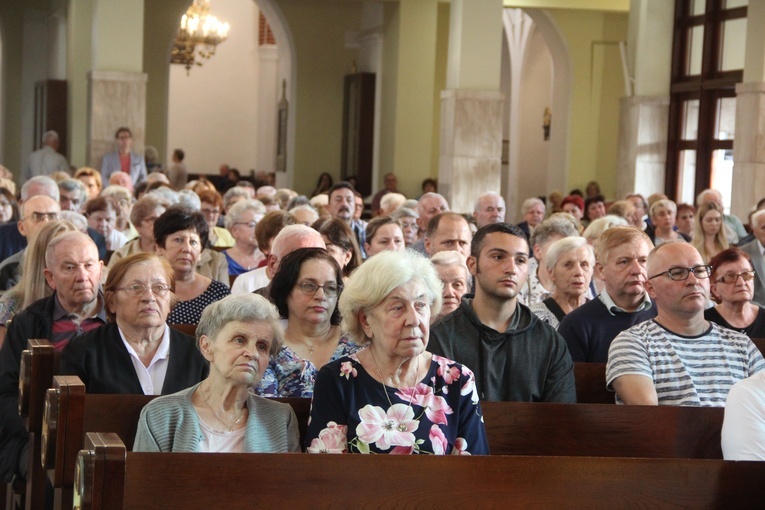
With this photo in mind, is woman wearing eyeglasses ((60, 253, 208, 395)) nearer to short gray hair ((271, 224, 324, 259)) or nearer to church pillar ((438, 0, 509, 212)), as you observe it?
short gray hair ((271, 224, 324, 259))

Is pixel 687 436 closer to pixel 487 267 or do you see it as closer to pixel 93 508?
pixel 487 267

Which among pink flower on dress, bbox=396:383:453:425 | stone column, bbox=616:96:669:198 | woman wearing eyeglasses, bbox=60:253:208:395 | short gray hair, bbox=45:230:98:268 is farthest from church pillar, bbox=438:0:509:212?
pink flower on dress, bbox=396:383:453:425

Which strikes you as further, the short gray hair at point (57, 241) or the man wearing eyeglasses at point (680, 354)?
the short gray hair at point (57, 241)

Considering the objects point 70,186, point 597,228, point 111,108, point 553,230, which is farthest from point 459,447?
point 111,108

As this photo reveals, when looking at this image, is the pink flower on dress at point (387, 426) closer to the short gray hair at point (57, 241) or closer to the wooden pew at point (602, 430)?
the wooden pew at point (602, 430)

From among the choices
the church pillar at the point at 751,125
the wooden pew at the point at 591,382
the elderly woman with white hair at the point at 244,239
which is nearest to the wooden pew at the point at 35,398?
the wooden pew at the point at 591,382

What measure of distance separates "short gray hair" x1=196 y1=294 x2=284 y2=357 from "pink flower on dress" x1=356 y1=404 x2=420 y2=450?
0.45m

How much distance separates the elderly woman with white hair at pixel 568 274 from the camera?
541 cm

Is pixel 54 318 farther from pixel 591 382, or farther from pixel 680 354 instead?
pixel 680 354

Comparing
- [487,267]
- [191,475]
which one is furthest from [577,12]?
[191,475]

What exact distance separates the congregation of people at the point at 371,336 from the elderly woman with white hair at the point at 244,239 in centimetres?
115

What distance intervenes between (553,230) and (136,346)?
10.4 feet

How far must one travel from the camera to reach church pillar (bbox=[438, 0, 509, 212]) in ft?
44.9

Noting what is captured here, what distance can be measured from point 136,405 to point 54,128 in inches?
529
